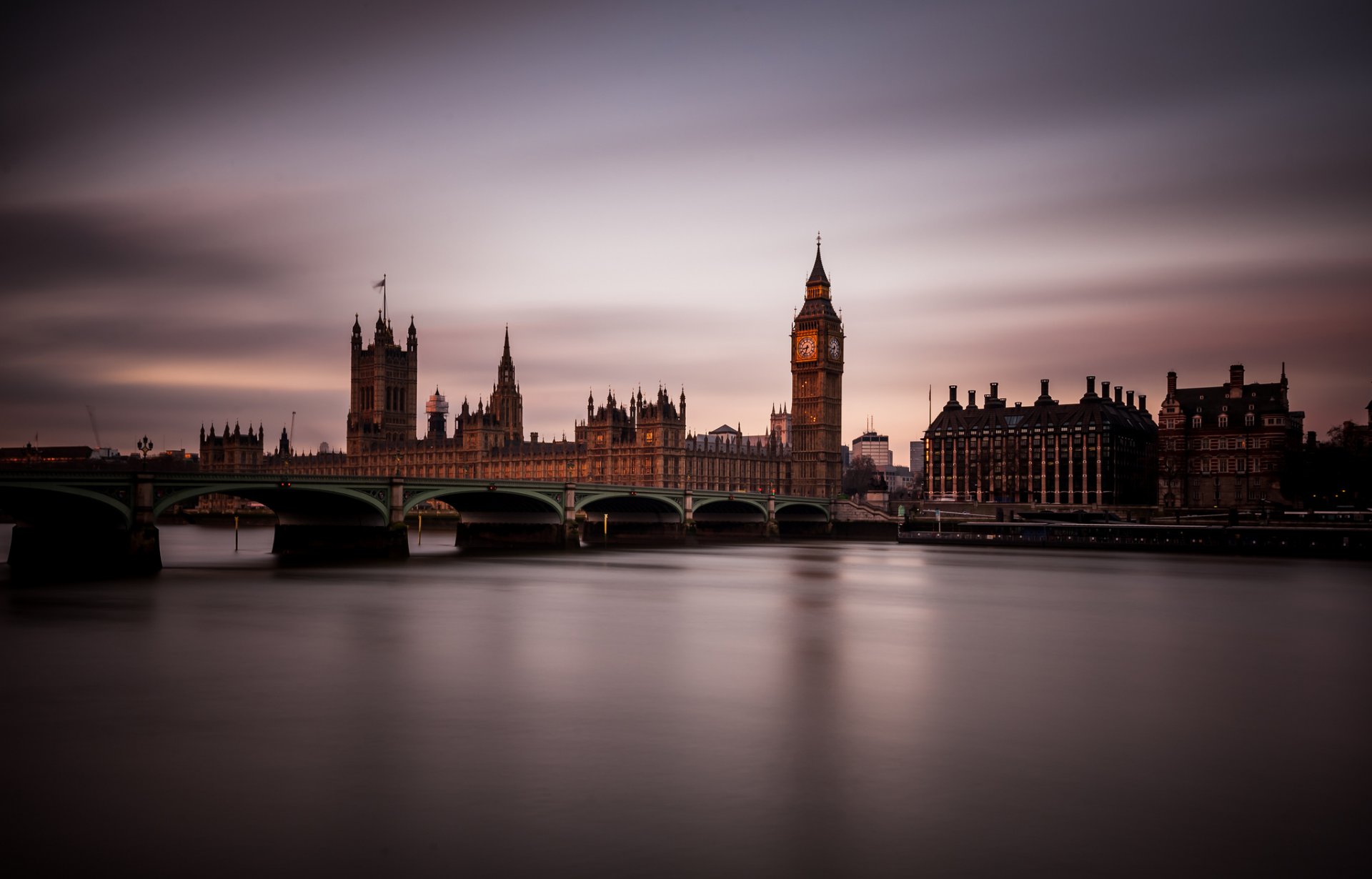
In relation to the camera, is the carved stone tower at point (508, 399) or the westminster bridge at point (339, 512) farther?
the carved stone tower at point (508, 399)

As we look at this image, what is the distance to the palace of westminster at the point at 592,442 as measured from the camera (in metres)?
109

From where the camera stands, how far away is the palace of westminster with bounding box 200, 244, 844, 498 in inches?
4289

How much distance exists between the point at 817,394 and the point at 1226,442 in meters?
45.4

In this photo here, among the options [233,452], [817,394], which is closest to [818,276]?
[817,394]

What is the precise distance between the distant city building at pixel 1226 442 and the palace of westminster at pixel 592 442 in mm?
38175

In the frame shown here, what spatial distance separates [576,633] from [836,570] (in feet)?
89.7

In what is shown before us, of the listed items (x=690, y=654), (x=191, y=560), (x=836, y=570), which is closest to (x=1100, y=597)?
(x=836, y=570)

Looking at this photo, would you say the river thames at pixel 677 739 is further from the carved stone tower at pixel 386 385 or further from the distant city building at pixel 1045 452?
the carved stone tower at pixel 386 385

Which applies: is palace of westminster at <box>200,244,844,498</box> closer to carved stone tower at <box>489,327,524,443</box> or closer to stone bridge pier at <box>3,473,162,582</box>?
carved stone tower at <box>489,327,524,443</box>

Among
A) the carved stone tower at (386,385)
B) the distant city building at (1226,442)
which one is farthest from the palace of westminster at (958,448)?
the carved stone tower at (386,385)

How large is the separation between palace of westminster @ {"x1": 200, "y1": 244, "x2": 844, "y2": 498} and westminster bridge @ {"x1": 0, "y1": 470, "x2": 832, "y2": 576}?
49.9ft

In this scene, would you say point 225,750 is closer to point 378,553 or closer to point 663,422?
point 378,553

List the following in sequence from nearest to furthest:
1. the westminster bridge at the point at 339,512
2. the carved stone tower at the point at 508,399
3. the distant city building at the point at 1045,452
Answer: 1. the westminster bridge at the point at 339,512
2. the distant city building at the point at 1045,452
3. the carved stone tower at the point at 508,399

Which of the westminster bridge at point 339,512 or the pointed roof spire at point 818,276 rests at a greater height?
the pointed roof spire at point 818,276
